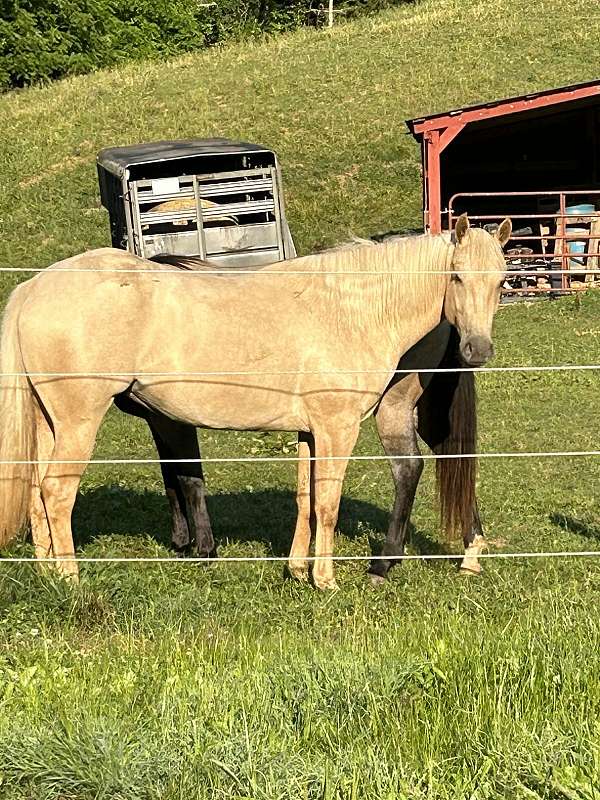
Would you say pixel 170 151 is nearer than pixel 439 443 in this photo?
No

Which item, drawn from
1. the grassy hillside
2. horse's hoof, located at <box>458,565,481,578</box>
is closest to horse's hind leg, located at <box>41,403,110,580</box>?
horse's hoof, located at <box>458,565,481,578</box>

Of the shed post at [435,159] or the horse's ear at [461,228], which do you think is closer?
the horse's ear at [461,228]

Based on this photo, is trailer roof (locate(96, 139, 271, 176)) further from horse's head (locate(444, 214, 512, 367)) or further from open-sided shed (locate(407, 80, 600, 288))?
horse's head (locate(444, 214, 512, 367))

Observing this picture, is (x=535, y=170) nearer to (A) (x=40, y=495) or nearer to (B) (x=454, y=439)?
(B) (x=454, y=439)

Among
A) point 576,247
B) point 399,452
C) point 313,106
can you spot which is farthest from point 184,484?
point 313,106

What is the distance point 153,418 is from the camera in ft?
23.7

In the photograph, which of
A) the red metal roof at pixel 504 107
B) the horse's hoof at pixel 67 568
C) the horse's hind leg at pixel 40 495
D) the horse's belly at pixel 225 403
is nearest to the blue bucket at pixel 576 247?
the red metal roof at pixel 504 107

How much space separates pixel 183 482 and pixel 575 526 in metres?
2.76

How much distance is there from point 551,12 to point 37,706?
117 feet

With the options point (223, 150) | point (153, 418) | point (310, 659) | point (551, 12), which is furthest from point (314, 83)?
point (310, 659)

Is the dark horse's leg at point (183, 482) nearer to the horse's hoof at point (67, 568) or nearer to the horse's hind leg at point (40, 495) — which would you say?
the horse's hind leg at point (40, 495)

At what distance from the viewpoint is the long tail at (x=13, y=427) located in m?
6.18

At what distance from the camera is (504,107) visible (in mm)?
19844

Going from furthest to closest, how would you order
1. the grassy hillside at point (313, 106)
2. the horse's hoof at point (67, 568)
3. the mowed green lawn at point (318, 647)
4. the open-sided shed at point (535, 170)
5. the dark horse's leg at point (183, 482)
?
the grassy hillside at point (313, 106), the open-sided shed at point (535, 170), the dark horse's leg at point (183, 482), the horse's hoof at point (67, 568), the mowed green lawn at point (318, 647)
